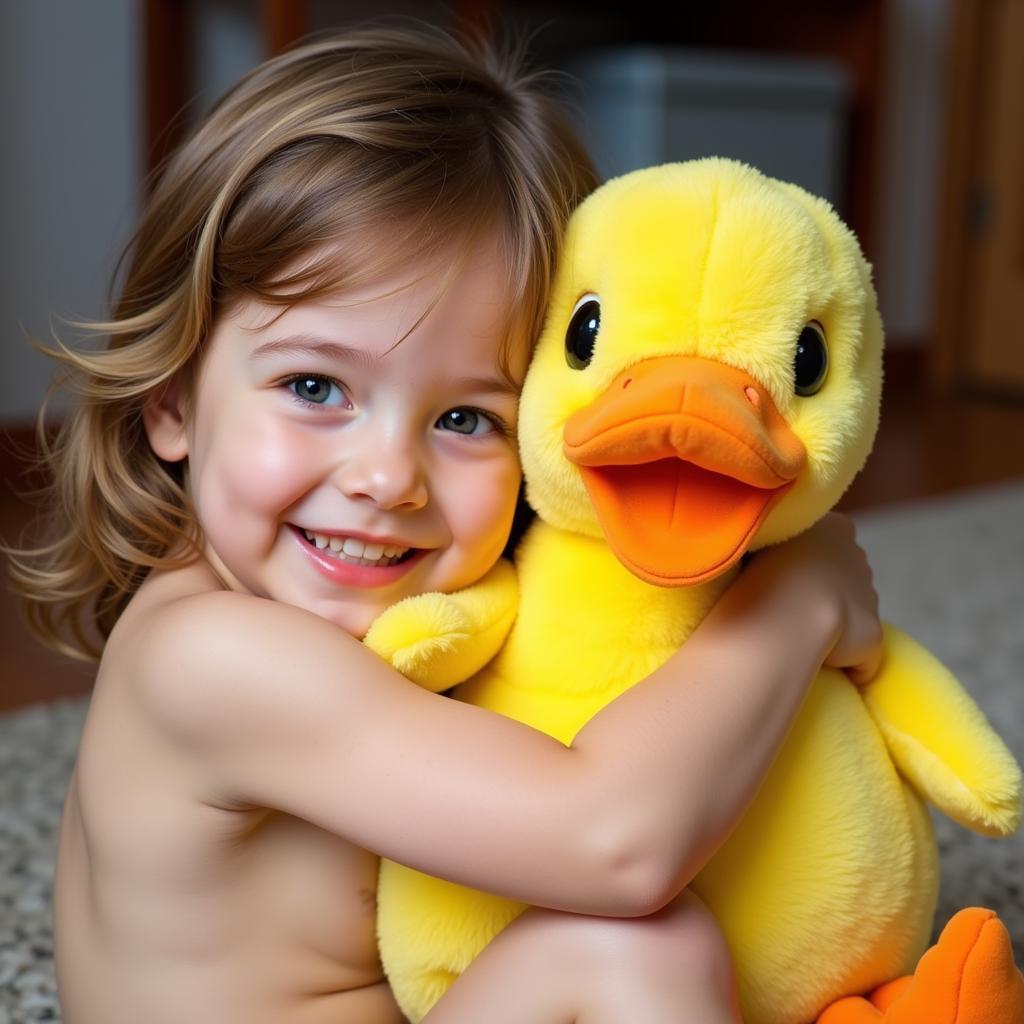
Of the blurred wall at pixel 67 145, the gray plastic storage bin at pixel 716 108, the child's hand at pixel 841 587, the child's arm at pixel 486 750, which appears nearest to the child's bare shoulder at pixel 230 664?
the child's arm at pixel 486 750

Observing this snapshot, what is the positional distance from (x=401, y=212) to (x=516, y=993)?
0.35 metres

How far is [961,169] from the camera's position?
3748 millimetres

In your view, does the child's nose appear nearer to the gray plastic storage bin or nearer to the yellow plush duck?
the yellow plush duck

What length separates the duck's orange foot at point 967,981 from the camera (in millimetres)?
592

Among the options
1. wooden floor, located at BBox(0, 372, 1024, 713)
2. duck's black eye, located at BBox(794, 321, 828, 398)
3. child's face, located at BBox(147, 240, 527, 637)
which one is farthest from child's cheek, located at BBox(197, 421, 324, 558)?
wooden floor, located at BBox(0, 372, 1024, 713)

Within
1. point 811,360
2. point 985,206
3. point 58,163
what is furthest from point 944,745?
point 985,206

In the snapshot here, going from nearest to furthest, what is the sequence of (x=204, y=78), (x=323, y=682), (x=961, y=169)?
(x=323, y=682), (x=204, y=78), (x=961, y=169)

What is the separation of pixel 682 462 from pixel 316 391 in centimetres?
19

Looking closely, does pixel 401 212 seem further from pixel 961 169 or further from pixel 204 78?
pixel 961 169

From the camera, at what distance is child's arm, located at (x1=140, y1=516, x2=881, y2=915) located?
1.90ft

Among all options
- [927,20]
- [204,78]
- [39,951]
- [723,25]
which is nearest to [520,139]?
[39,951]

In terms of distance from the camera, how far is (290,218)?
2.17 ft

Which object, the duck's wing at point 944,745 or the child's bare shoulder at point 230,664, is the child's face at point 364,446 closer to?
the child's bare shoulder at point 230,664

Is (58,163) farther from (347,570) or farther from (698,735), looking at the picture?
(698,735)
